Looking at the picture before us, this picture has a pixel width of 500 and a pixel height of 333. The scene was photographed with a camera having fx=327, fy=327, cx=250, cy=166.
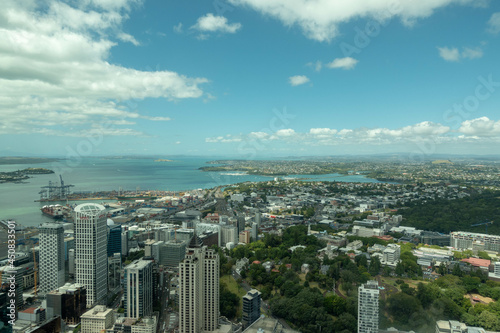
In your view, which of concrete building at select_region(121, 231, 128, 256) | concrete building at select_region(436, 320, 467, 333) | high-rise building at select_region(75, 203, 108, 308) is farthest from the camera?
concrete building at select_region(121, 231, 128, 256)

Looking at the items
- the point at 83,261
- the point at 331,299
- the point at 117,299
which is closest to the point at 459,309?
the point at 331,299

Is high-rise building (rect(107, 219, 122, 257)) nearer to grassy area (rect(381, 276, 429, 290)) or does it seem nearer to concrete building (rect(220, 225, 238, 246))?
concrete building (rect(220, 225, 238, 246))

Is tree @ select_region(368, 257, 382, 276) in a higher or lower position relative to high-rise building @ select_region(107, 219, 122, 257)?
lower

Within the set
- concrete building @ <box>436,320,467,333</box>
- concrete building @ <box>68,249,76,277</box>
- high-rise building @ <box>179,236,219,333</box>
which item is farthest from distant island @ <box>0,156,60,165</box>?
concrete building @ <box>436,320,467,333</box>

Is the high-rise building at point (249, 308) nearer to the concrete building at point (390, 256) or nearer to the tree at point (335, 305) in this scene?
the tree at point (335, 305)

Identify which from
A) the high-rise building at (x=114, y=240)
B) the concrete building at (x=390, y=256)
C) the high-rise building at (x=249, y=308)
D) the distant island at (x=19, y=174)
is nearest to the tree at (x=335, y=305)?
the high-rise building at (x=249, y=308)

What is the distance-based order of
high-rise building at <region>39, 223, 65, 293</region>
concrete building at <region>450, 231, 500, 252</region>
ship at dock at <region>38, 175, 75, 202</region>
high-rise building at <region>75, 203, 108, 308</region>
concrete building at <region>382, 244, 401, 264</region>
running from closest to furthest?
high-rise building at <region>75, 203, 108, 308</region>
high-rise building at <region>39, 223, 65, 293</region>
concrete building at <region>382, 244, 401, 264</region>
concrete building at <region>450, 231, 500, 252</region>
ship at dock at <region>38, 175, 75, 202</region>

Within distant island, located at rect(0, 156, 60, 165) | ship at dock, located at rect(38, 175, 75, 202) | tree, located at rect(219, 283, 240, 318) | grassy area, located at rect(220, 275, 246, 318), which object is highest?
distant island, located at rect(0, 156, 60, 165)

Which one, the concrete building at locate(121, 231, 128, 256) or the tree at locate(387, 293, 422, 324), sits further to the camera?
the concrete building at locate(121, 231, 128, 256)
